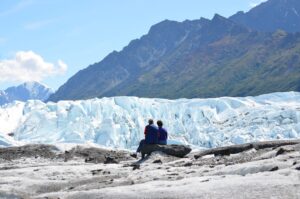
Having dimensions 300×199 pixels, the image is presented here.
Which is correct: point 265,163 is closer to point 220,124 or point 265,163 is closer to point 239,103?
point 220,124

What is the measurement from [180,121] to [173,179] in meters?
166

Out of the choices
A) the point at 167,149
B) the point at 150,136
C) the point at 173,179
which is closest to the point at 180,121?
the point at 150,136

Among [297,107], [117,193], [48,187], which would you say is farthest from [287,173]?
[297,107]

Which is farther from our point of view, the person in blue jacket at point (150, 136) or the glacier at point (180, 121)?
the glacier at point (180, 121)

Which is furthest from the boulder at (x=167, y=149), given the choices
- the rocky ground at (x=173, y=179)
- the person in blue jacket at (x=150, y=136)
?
the rocky ground at (x=173, y=179)

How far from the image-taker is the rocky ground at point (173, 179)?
49.2ft

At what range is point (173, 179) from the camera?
1931 cm

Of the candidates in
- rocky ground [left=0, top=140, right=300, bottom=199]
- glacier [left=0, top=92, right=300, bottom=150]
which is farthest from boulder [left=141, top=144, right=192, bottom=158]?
glacier [left=0, top=92, right=300, bottom=150]

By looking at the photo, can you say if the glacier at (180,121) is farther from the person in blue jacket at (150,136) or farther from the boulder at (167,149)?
the person in blue jacket at (150,136)

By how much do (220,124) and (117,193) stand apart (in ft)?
557

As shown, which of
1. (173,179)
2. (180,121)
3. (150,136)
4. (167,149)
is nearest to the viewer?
(173,179)

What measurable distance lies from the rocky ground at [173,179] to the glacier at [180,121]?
141m

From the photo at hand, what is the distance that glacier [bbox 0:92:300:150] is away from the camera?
172 meters

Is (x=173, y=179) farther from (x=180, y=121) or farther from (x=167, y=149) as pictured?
(x=180, y=121)
